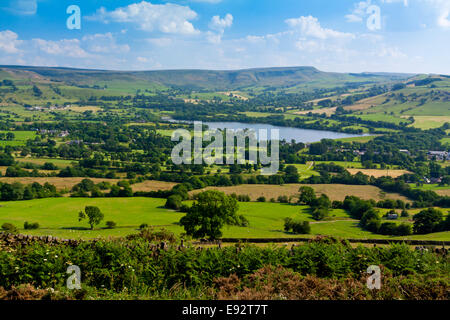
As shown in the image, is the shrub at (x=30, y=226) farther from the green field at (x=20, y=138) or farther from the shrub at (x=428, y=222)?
the green field at (x=20, y=138)

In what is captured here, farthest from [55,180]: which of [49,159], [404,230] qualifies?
[404,230]

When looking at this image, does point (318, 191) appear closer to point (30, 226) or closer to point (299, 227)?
point (299, 227)

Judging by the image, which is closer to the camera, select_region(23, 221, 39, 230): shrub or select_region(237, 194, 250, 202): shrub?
select_region(23, 221, 39, 230): shrub

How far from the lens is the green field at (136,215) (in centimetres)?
4253

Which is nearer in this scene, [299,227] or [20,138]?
[299,227]

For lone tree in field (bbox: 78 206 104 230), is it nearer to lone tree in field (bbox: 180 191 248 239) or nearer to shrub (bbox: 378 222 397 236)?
lone tree in field (bbox: 180 191 248 239)

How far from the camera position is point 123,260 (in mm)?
15328

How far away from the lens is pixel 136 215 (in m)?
51.0

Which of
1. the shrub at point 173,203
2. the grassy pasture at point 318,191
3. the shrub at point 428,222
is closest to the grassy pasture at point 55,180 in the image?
the grassy pasture at point 318,191

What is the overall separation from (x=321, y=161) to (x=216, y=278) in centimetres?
10145

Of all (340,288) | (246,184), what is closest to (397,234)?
(340,288)

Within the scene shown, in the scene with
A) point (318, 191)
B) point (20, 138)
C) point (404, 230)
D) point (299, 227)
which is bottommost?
point (318, 191)

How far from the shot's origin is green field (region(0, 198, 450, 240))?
4253 centimetres

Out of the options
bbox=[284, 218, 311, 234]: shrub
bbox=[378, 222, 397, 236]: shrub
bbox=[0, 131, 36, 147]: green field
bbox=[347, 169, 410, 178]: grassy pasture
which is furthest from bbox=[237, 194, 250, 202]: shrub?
bbox=[0, 131, 36, 147]: green field
